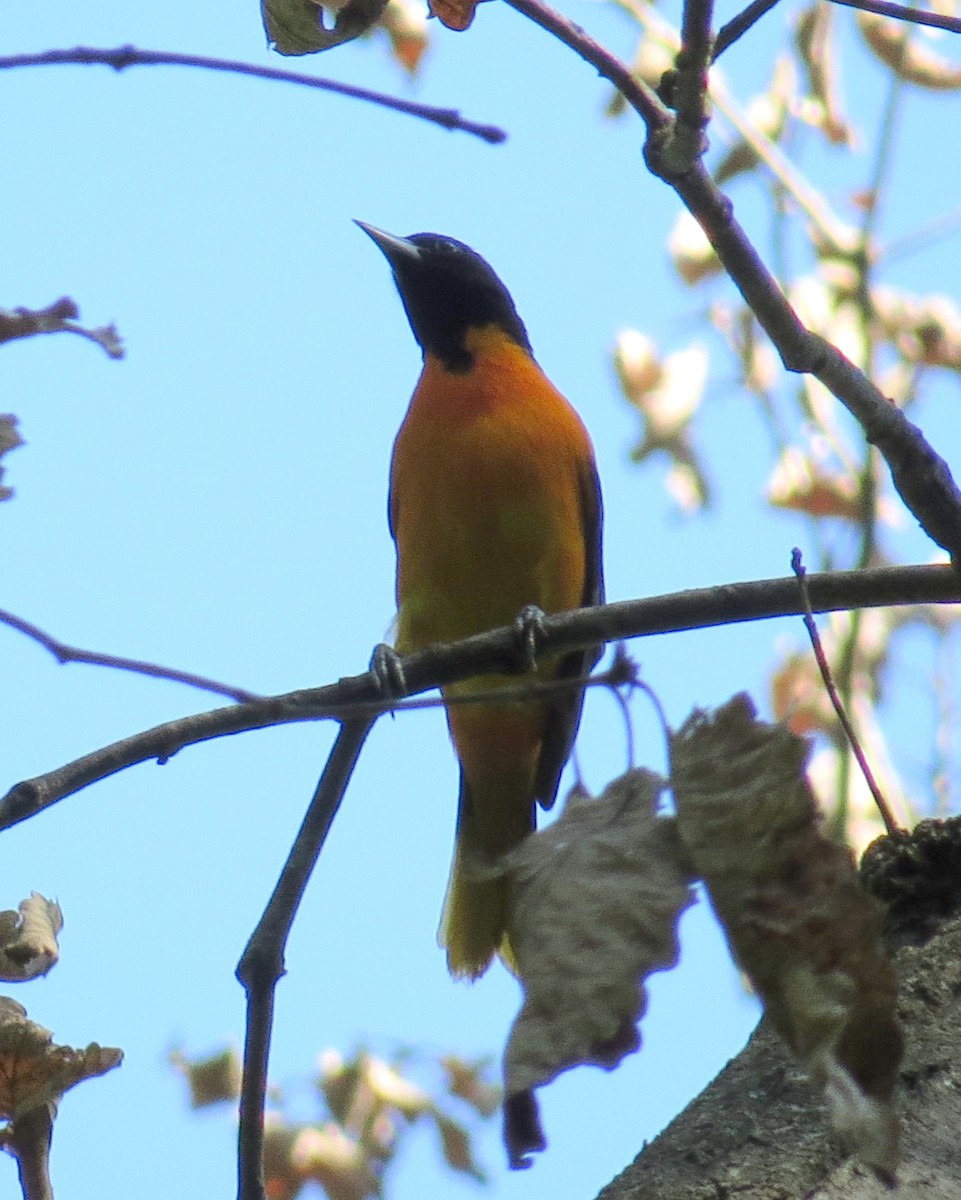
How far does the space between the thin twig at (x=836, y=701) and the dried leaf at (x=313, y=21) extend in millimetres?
1085

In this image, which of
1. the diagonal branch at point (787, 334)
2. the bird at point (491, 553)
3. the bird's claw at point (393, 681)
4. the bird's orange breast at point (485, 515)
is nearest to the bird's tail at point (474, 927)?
the bird at point (491, 553)

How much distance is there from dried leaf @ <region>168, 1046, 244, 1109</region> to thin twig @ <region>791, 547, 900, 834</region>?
5.07 m

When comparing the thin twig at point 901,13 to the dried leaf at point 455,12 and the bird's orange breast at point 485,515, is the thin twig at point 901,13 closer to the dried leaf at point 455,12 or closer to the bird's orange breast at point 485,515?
the dried leaf at point 455,12

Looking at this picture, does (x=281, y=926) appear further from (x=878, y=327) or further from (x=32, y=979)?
(x=878, y=327)

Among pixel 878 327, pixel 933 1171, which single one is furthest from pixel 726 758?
pixel 878 327

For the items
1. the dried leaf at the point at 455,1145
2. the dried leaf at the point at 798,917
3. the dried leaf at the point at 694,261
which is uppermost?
the dried leaf at the point at 694,261

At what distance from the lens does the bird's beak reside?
21.7 ft

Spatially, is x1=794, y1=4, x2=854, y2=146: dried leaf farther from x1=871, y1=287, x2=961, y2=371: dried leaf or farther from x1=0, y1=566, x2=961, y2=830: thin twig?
x1=0, y1=566, x2=961, y2=830: thin twig

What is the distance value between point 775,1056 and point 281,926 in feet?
3.03

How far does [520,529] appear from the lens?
5297mm

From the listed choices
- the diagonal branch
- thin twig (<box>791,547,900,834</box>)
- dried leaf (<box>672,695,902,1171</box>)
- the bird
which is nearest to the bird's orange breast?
the bird

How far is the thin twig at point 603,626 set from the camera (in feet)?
8.53

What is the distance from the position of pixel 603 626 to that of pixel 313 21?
1.17 m

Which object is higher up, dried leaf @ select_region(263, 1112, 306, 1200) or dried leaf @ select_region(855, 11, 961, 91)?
dried leaf @ select_region(855, 11, 961, 91)
